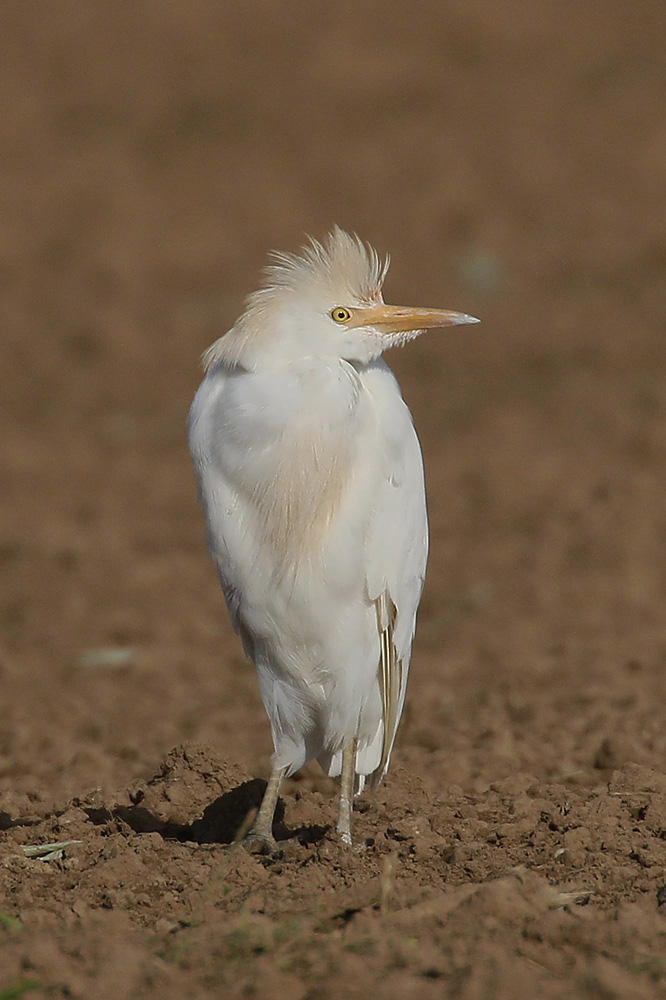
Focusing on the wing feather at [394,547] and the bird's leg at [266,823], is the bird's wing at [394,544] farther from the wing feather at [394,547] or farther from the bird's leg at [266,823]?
the bird's leg at [266,823]

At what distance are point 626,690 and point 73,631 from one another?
153 inches

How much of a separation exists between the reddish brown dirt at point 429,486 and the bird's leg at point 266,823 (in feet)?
0.47

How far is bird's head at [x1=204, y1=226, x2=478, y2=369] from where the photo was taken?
474 cm

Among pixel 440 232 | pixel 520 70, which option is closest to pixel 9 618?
pixel 440 232

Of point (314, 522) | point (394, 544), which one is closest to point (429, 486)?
point (394, 544)

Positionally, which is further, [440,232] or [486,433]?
[440,232]

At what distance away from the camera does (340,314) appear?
4.82 metres

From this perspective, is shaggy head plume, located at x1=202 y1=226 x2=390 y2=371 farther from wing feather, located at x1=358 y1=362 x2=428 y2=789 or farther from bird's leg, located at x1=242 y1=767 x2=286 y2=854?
bird's leg, located at x1=242 y1=767 x2=286 y2=854

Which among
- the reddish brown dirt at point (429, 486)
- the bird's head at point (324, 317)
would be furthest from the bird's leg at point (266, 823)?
the bird's head at point (324, 317)

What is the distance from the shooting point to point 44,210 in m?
18.2

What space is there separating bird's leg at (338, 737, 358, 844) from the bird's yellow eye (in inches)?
66.6

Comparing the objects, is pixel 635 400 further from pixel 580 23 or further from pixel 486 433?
pixel 580 23

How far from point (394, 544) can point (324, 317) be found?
35.9 inches

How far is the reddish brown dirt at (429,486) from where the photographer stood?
360 centimetres
